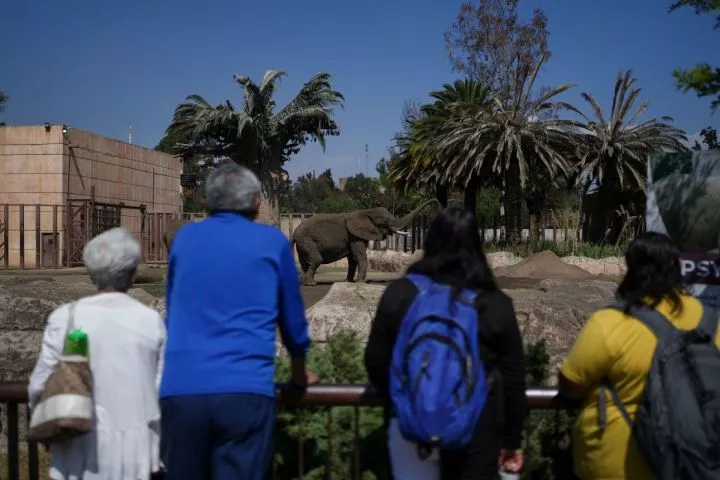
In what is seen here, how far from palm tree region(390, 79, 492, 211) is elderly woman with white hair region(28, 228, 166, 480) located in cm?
2503

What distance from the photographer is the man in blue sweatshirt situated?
2.59 metres

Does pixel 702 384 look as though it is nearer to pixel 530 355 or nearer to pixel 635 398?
pixel 635 398

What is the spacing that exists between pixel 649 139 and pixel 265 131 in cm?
1773

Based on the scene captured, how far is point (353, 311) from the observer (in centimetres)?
612

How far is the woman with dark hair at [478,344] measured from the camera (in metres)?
2.55

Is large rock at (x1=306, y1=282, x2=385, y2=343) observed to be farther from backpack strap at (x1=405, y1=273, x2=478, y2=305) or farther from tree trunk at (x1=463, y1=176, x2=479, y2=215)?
tree trunk at (x1=463, y1=176, x2=479, y2=215)

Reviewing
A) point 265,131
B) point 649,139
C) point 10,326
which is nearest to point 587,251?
point 649,139

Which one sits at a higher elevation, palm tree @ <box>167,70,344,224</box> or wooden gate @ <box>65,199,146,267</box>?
palm tree @ <box>167,70,344,224</box>

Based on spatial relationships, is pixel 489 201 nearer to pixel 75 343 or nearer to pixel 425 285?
pixel 425 285

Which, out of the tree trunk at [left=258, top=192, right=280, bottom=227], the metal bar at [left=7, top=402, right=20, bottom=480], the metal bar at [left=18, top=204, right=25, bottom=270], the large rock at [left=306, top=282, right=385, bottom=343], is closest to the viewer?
the metal bar at [left=7, top=402, right=20, bottom=480]

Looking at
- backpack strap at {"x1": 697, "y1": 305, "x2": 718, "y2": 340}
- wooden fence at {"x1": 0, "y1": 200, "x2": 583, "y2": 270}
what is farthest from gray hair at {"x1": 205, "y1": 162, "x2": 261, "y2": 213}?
wooden fence at {"x1": 0, "y1": 200, "x2": 583, "y2": 270}

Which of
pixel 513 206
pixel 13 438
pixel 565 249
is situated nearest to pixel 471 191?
pixel 513 206

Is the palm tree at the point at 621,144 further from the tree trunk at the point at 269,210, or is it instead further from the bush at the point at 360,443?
the bush at the point at 360,443

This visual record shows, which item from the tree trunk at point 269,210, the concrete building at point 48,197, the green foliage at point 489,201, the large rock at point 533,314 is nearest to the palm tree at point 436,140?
the tree trunk at point 269,210
